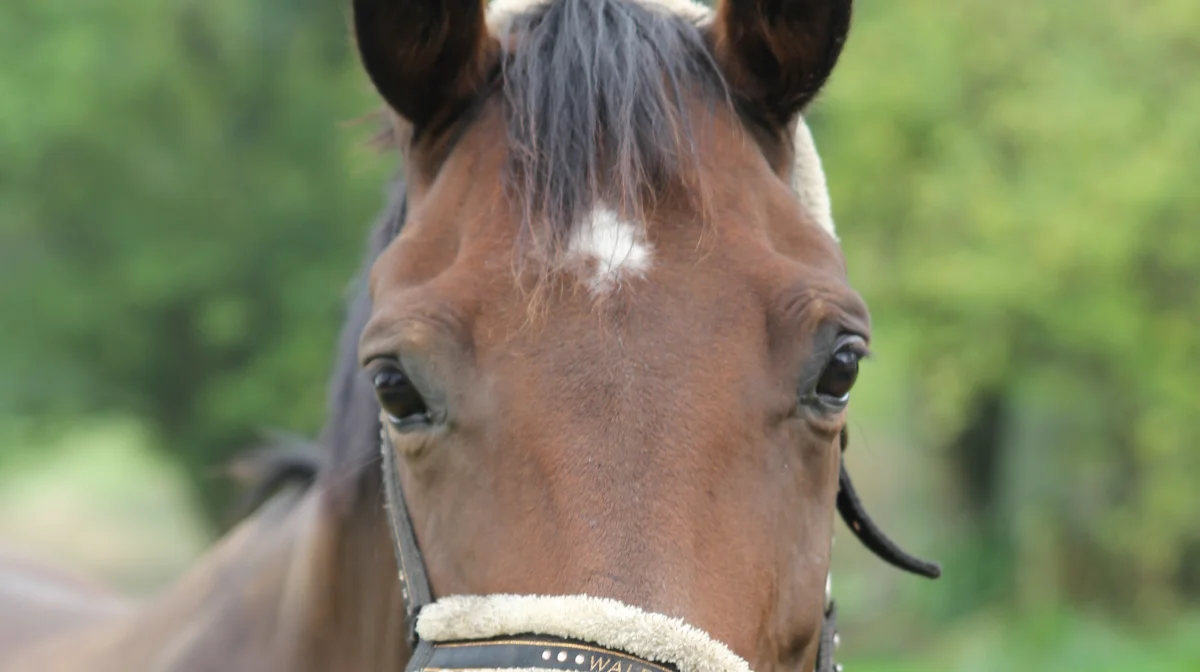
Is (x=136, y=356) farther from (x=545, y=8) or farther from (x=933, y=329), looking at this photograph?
(x=545, y=8)

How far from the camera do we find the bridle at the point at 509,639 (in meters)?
1.79

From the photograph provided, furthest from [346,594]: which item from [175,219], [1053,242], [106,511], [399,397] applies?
[106,511]

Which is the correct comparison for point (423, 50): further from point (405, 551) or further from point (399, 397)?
point (405, 551)

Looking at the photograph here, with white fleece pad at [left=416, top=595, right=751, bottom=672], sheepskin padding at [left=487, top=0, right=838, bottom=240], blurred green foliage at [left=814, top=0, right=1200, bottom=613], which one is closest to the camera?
white fleece pad at [left=416, top=595, right=751, bottom=672]

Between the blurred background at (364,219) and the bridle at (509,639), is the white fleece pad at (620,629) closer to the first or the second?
the bridle at (509,639)

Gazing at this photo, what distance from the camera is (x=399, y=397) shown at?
203cm

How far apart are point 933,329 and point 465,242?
13.2m

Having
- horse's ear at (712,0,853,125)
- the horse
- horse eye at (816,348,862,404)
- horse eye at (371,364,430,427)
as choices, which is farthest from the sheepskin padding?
horse eye at (371,364,430,427)

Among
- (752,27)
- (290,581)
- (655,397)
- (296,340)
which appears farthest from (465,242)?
(296,340)

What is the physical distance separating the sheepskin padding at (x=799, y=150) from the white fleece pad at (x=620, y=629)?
0.89 meters

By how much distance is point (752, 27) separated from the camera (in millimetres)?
2217

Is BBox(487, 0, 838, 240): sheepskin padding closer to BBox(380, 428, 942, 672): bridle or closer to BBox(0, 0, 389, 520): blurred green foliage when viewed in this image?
BBox(380, 428, 942, 672): bridle

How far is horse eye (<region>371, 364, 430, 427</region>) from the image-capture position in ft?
6.64

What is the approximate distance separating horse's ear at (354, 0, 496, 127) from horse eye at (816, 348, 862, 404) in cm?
79
